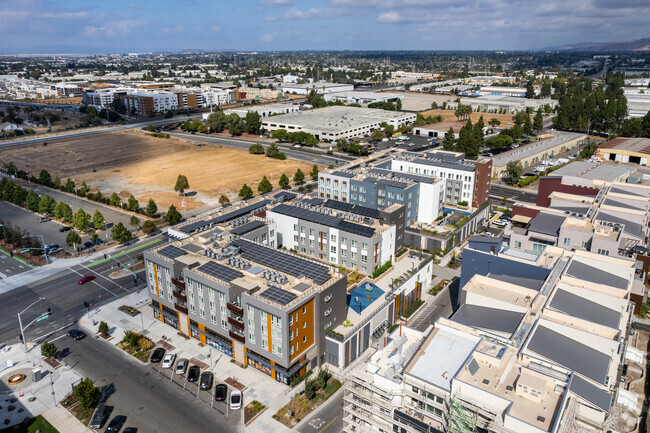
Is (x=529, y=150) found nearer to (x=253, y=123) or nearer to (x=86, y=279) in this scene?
(x=253, y=123)

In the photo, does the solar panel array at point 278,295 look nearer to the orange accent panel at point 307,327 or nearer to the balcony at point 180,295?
the orange accent panel at point 307,327

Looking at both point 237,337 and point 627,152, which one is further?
point 627,152

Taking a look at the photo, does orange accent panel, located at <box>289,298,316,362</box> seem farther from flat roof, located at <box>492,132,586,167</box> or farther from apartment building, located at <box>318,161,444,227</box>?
flat roof, located at <box>492,132,586,167</box>

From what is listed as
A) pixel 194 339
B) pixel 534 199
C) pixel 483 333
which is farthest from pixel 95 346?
pixel 534 199

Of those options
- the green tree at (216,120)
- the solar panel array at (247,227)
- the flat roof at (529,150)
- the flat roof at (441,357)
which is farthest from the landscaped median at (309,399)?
the green tree at (216,120)

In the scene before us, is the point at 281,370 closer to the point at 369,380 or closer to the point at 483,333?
the point at 369,380

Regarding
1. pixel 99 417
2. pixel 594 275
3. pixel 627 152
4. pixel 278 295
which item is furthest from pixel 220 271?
pixel 627 152
